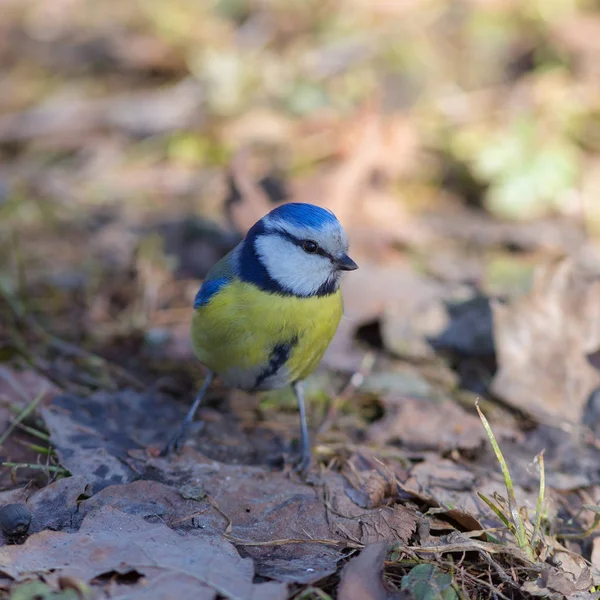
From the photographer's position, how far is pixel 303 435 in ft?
10.1

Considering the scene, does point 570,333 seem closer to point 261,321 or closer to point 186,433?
point 261,321

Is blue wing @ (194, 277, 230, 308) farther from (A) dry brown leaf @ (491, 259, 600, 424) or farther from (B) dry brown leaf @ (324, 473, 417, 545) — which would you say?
(A) dry brown leaf @ (491, 259, 600, 424)

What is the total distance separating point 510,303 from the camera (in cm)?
350

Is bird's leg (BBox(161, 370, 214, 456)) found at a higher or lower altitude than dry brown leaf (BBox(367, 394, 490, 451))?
higher

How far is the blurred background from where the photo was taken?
3.90 metres

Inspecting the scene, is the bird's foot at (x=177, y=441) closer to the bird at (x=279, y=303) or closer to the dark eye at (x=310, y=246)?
the bird at (x=279, y=303)

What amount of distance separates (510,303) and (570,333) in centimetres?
31

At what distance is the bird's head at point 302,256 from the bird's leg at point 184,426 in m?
0.63

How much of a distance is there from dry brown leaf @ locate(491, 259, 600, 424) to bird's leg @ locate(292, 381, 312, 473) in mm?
901

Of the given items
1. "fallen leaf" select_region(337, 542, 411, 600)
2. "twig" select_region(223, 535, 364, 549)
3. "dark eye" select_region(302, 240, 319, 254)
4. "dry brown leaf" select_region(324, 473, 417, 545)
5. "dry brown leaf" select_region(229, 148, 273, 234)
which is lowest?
"dry brown leaf" select_region(324, 473, 417, 545)

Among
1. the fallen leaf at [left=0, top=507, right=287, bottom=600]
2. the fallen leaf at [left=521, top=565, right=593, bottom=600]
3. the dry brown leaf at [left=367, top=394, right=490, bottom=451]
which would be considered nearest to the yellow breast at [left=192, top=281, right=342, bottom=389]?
the dry brown leaf at [left=367, top=394, right=490, bottom=451]

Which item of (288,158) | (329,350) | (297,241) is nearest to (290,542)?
(297,241)

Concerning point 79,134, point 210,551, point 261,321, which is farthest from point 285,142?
point 210,551

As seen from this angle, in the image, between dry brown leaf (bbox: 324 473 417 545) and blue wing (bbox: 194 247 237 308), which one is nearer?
dry brown leaf (bbox: 324 473 417 545)
